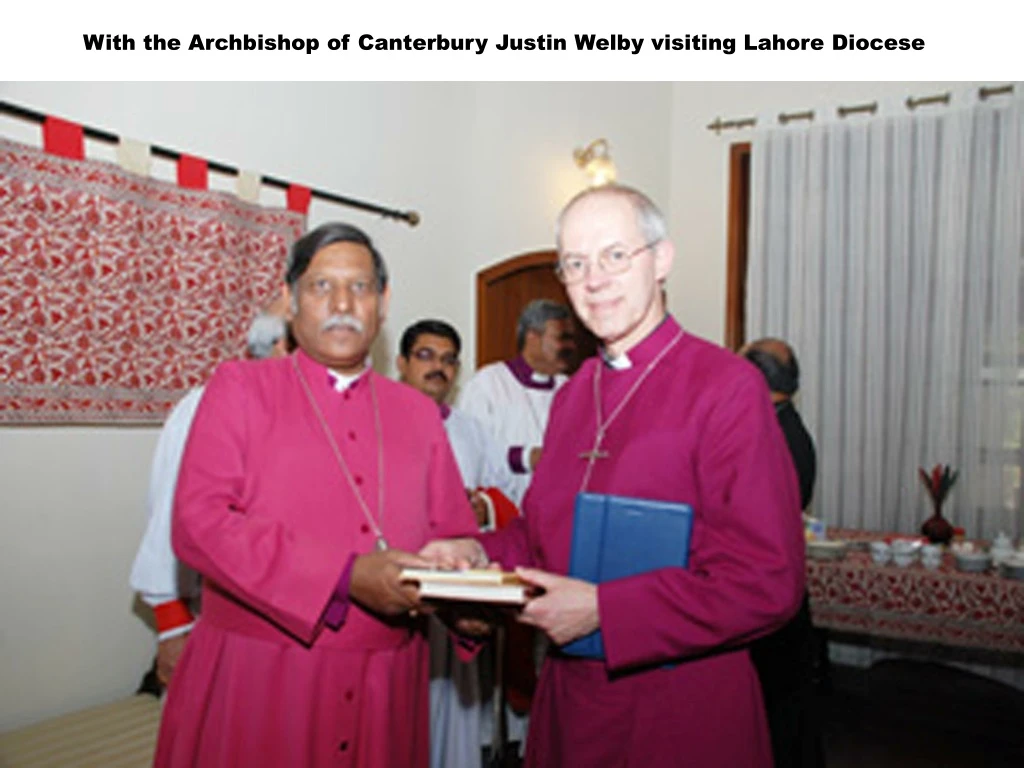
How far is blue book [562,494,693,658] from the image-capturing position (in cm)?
138

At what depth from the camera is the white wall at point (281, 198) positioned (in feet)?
10.6

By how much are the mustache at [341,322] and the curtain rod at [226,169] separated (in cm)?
210

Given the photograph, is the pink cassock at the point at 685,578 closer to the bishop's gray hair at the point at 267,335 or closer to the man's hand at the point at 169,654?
the man's hand at the point at 169,654

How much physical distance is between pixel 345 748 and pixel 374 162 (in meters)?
3.88

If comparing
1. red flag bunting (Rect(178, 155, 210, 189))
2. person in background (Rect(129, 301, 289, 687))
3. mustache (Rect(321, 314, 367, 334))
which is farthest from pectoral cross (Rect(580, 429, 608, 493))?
red flag bunting (Rect(178, 155, 210, 189))

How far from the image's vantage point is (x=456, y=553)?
1697mm

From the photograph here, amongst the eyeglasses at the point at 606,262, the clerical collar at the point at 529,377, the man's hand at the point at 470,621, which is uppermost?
the eyeglasses at the point at 606,262

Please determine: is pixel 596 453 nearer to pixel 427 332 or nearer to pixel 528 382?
pixel 427 332

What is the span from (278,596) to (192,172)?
276 cm

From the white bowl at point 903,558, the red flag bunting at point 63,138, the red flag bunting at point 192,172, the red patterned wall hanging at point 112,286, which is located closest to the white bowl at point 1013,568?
the white bowl at point 903,558

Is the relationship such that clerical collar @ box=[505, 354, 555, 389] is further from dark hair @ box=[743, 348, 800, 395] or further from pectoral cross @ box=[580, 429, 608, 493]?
pectoral cross @ box=[580, 429, 608, 493]

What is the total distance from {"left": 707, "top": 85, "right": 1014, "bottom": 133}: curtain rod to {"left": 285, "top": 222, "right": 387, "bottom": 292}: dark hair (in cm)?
465

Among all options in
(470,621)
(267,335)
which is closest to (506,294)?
(267,335)

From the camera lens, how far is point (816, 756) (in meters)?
2.93
